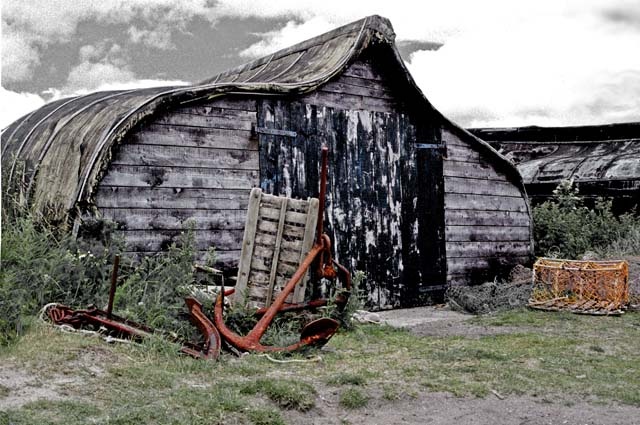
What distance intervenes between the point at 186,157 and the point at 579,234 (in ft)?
26.4

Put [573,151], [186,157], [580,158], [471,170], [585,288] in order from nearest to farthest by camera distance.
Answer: [186,157]
[585,288]
[471,170]
[580,158]
[573,151]

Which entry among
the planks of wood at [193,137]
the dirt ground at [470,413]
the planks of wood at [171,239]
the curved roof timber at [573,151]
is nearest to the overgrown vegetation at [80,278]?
the planks of wood at [171,239]

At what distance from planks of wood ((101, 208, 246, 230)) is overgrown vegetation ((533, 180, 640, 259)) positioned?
6.50 metres

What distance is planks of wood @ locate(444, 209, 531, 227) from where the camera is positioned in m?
11.5

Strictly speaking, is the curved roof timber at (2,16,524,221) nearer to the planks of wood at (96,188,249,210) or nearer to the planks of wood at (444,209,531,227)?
the planks of wood at (96,188,249,210)

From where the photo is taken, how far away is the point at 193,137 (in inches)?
349

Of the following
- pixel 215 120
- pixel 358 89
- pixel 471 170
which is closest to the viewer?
pixel 215 120

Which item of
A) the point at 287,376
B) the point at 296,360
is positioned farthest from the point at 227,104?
the point at 287,376

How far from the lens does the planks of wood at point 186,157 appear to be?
8344mm

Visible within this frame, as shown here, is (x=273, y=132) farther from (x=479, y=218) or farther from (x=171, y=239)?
(x=479, y=218)

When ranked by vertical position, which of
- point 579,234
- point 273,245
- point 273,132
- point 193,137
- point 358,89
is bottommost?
point 579,234

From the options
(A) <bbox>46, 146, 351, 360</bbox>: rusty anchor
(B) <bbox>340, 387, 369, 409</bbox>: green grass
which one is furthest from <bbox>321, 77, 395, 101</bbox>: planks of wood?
(B) <bbox>340, 387, 369, 409</bbox>: green grass

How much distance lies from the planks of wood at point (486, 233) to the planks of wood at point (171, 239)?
3916mm

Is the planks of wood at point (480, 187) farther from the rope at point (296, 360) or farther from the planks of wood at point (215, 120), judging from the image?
the rope at point (296, 360)
